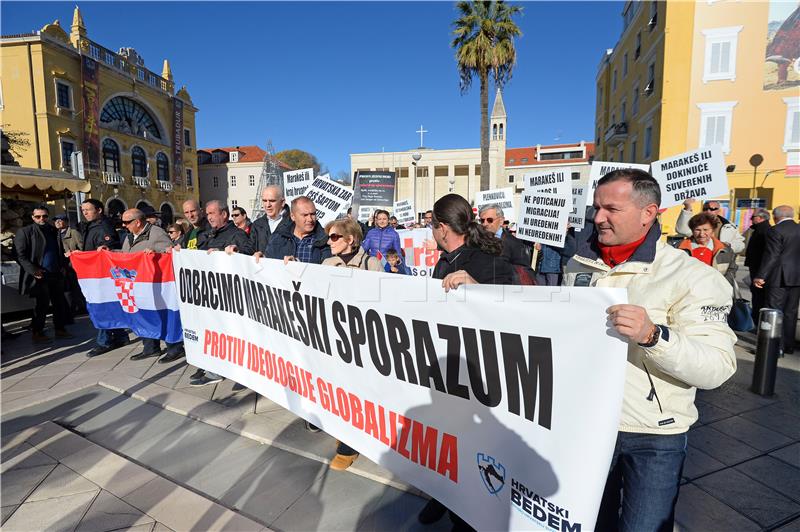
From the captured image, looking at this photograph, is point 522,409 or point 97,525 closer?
point 522,409

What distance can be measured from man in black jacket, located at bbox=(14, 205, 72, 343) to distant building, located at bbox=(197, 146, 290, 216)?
5238 cm

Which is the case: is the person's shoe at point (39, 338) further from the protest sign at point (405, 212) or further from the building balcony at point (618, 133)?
the building balcony at point (618, 133)

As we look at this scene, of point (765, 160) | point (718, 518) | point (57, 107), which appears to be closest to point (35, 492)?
point (718, 518)

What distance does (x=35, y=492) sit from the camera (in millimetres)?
2537

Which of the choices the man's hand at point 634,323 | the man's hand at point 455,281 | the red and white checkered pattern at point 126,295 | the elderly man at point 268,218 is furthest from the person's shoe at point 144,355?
the man's hand at point 634,323

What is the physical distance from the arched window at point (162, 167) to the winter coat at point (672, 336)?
150 ft

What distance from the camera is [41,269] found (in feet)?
19.2

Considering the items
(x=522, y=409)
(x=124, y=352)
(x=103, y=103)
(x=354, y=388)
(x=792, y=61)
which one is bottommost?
(x=124, y=352)

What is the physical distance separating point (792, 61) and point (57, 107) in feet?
144

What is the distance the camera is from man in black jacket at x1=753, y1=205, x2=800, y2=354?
16.1ft

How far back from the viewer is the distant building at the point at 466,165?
57.9 m

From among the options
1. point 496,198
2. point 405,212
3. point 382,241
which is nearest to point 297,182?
point 382,241

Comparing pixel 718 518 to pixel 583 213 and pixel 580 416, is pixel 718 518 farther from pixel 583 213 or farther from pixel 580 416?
pixel 583 213

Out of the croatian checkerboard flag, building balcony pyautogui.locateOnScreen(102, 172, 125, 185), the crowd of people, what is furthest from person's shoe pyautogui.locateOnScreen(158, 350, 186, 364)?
building balcony pyautogui.locateOnScreen(102, 172, 125, 185)
